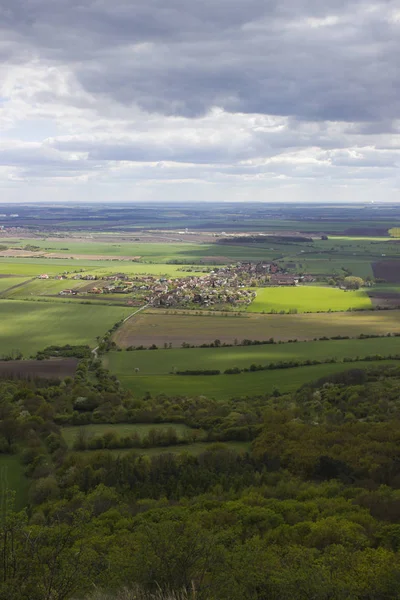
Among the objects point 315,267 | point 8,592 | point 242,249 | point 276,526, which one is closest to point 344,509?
point 276,526

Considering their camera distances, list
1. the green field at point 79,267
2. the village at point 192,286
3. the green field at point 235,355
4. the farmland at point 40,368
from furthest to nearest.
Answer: the green field at point 79,267 < the village at point 192,286 < the green field at point 235,355 < the farmland at point 40,368

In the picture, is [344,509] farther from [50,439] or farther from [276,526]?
[50,439]

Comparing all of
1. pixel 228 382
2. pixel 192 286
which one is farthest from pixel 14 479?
pixel 192 286

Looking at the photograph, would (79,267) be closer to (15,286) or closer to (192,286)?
(15,286)

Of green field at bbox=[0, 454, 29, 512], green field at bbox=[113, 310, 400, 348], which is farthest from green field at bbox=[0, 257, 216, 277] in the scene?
Result: green field at bbox=[0, 454, 29, 512]

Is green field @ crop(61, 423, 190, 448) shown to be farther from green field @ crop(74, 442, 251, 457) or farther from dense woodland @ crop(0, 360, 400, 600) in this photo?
green field @ crop(74, 442, 251, 457)

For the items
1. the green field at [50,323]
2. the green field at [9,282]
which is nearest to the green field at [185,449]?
the green field at [50,323]

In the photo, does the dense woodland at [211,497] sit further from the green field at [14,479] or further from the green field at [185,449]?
the green field at [14,479]
